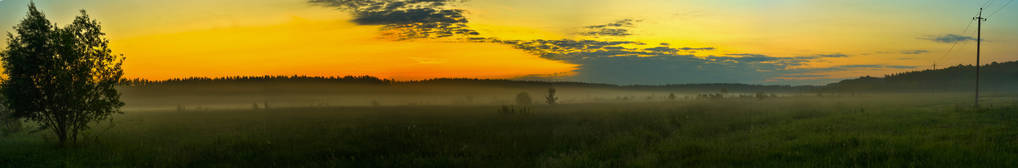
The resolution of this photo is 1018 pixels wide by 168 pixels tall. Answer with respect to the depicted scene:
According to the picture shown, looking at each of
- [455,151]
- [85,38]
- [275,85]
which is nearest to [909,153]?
[455,151]

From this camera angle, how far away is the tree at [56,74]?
21.0m

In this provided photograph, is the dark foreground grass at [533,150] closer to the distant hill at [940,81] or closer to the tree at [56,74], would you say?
the tree at [56,74]

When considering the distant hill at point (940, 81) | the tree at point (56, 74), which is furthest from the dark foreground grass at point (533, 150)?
the distant hill at point (940, 81)

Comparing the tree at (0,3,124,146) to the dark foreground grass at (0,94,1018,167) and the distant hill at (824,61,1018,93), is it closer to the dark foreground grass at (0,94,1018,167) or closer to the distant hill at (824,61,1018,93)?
the dark foreground grass at (0,94,1018,167)

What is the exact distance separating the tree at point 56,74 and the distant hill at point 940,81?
581ft

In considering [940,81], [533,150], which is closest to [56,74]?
[533,150]

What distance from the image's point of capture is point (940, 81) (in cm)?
16975

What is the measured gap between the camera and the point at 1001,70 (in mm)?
182125

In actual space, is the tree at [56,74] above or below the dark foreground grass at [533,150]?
above

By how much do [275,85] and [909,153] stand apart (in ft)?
495

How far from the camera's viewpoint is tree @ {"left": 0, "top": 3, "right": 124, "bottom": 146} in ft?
68.9

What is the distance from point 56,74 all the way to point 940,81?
220168 millimetres

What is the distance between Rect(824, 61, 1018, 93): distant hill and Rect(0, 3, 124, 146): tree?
177025mm

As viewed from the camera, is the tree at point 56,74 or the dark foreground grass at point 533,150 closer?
the dark foreground grass at point 533,150
